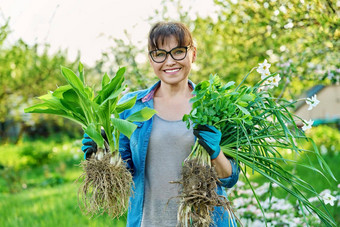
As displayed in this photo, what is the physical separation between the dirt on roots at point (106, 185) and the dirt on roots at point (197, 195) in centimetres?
26

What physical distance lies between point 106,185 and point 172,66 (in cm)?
59

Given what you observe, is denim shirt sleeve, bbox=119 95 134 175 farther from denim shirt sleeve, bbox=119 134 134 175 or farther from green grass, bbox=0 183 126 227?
green grass, bbox=0 183 126 227

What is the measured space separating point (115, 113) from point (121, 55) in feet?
7.86

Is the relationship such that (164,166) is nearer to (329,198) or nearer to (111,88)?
(111,88)

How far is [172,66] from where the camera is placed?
1971mm

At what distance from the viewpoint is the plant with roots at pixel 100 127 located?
186 cm

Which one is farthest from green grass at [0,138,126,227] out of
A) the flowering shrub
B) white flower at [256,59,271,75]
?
the flowering shrub

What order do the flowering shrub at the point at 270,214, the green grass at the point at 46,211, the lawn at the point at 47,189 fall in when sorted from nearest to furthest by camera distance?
the flowering shrub at the point at 270,214, the green grass at the point at 46,211, the lawn at the point at 47,189

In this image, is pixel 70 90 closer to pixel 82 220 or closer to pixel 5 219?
pixel 82 220

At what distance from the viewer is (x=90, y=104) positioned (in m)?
1.88

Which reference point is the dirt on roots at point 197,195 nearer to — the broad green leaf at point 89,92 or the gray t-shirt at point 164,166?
the gray t-shirt at point 164,166

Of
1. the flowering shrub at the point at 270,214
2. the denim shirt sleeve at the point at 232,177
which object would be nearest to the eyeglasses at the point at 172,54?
the denim shirt sleeve at the point at 232,177

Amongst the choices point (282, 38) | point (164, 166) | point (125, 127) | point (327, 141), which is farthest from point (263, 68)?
point (327, 141)

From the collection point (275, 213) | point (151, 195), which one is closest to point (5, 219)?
point (275, 213)
